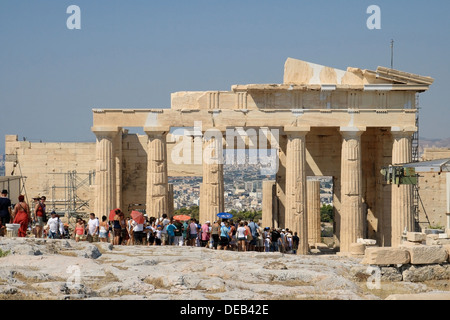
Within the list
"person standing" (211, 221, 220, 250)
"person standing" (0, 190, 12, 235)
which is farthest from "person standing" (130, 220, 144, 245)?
"person standing" (0, 190, 12, 235)

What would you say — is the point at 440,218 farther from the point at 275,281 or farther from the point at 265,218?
the point at 275,281

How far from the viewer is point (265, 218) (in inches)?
1930

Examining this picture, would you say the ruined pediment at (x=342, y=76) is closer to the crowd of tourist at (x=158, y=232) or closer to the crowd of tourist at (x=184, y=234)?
the crowd of tourist at (x=158, y=232)

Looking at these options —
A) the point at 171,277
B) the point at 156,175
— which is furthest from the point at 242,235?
the point at 171,277

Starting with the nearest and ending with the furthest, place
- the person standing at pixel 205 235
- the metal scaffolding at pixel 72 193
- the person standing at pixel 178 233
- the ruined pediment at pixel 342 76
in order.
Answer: the person standing at pixel 178 233 < the person standing at pixel 205 235 < the ruined pediment at pixel 342 76 < the metal scaffolding at pixel 72 193

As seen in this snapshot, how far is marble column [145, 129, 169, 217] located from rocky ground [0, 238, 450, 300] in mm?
13079

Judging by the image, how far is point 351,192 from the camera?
41.9m

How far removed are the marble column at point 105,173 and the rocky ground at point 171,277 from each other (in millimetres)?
13719

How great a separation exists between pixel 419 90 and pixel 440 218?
14563 millimetres

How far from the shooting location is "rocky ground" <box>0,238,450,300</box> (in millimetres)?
20641

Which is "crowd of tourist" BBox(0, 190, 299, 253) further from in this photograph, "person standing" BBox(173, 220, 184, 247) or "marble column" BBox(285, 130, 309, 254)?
"marble column" BBox(285, 130, 309, 254)

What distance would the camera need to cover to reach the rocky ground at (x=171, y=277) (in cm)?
2064

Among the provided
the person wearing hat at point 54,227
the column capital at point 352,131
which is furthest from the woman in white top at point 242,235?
the column capital at point 352,131
